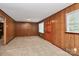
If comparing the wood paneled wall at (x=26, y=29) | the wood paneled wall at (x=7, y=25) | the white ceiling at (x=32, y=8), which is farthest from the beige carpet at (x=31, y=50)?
the wood paneled wall at (x=26, y=29)

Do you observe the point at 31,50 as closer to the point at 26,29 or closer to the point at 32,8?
the point at 32,8

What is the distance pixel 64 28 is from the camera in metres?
6.00

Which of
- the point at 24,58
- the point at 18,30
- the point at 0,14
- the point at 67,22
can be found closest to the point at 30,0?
the point at 24,58

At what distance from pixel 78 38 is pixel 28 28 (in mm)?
13862

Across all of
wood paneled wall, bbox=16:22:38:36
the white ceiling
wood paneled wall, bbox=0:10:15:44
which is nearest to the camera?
the white ceiling

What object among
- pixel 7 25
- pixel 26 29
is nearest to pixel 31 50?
pixel 7 25

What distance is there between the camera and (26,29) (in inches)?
703

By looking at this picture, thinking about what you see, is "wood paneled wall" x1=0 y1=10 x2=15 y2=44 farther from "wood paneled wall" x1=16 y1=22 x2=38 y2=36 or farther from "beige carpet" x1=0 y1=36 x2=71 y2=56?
"wood paneled wall" x1=16 y1=22 x2=38 y2=36

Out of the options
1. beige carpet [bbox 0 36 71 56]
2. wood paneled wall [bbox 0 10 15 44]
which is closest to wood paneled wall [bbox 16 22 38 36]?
wood paneled wall [bbox 0 10 15 44]

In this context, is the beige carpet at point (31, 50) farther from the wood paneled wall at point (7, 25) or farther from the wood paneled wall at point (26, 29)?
the wood paneled wall at point (26, 29)

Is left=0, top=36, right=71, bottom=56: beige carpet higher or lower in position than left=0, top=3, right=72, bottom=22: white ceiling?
lower

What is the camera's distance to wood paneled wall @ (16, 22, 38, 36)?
57.4 feet

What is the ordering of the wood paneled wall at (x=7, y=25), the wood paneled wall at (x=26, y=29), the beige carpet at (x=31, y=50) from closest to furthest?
the beige carpet at (x=31, y=50)
the wood paneled wall at (x=7, y=25)
the wood paneled wall at (x=26, y=29)

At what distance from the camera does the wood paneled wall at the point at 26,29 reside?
1750 centimetres
